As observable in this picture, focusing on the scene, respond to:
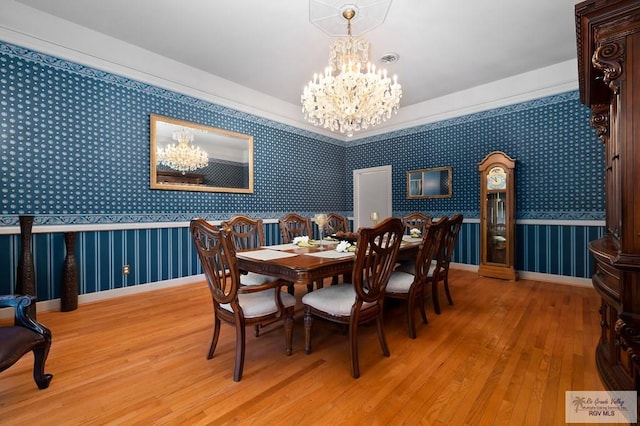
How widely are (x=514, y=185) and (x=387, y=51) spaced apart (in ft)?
8.89

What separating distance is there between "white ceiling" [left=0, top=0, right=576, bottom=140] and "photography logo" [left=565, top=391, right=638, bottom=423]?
3290 millimetres

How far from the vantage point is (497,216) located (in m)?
4.34

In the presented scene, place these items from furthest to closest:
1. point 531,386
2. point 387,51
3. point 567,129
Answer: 1. point 567,129
2. point 387,51
3. point 531,386

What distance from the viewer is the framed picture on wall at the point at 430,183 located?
5.09 metres

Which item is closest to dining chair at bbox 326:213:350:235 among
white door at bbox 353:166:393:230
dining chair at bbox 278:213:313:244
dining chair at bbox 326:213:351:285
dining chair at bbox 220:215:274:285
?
dining chair at bbox 326:213:351:285

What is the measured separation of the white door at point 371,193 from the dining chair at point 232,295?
442 centimetres

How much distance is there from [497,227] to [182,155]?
4.77 meters

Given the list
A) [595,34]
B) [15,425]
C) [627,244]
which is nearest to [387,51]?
[595,34]

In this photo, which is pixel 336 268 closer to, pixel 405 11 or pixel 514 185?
pixel 405 11

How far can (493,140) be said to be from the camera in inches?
181

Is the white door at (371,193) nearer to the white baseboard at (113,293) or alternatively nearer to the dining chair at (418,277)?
the dining chair at (418,277)

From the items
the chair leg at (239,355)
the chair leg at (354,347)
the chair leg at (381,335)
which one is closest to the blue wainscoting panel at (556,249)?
the chair leg at (381,335)

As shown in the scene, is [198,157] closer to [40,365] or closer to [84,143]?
[84,143]

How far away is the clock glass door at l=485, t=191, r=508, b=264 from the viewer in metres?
4.26
